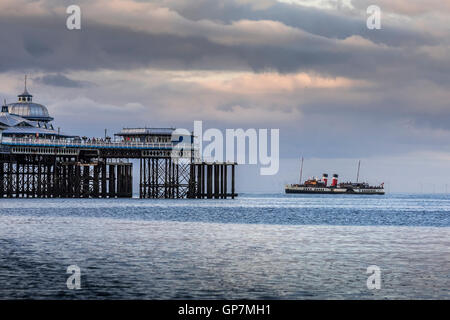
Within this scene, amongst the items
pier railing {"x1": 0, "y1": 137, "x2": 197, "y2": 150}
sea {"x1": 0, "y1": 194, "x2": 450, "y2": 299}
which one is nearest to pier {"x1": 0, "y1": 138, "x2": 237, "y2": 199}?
pier railing {"x1": 0, "y1": 137, "x2": 197, "y2": 150}

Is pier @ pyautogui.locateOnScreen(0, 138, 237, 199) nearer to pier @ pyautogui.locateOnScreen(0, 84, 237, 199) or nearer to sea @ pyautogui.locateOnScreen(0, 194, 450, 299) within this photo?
pier @ pyautogui.locateOnScreen(0, 84, 237, 199)

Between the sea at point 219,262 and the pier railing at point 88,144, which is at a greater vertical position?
the pier railing at point 88,144

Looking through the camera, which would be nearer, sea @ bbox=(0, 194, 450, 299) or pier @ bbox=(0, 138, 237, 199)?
sea @ bbox=(0, 194, 450, 299)

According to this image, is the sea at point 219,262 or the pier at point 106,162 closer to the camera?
the sea at point 219,262

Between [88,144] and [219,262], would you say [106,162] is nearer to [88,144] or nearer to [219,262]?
[88,144]

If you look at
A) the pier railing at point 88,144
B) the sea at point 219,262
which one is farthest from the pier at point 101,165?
the sea at point 219,262

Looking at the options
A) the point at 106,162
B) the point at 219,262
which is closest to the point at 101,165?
the point at 106,162

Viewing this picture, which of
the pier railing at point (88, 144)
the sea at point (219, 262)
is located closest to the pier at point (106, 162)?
the pier railing at point (88, 144)

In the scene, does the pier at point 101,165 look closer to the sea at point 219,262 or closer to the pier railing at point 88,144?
the pier railing at point 88,144

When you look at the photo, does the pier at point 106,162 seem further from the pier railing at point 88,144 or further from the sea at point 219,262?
the sea at point 219,262
